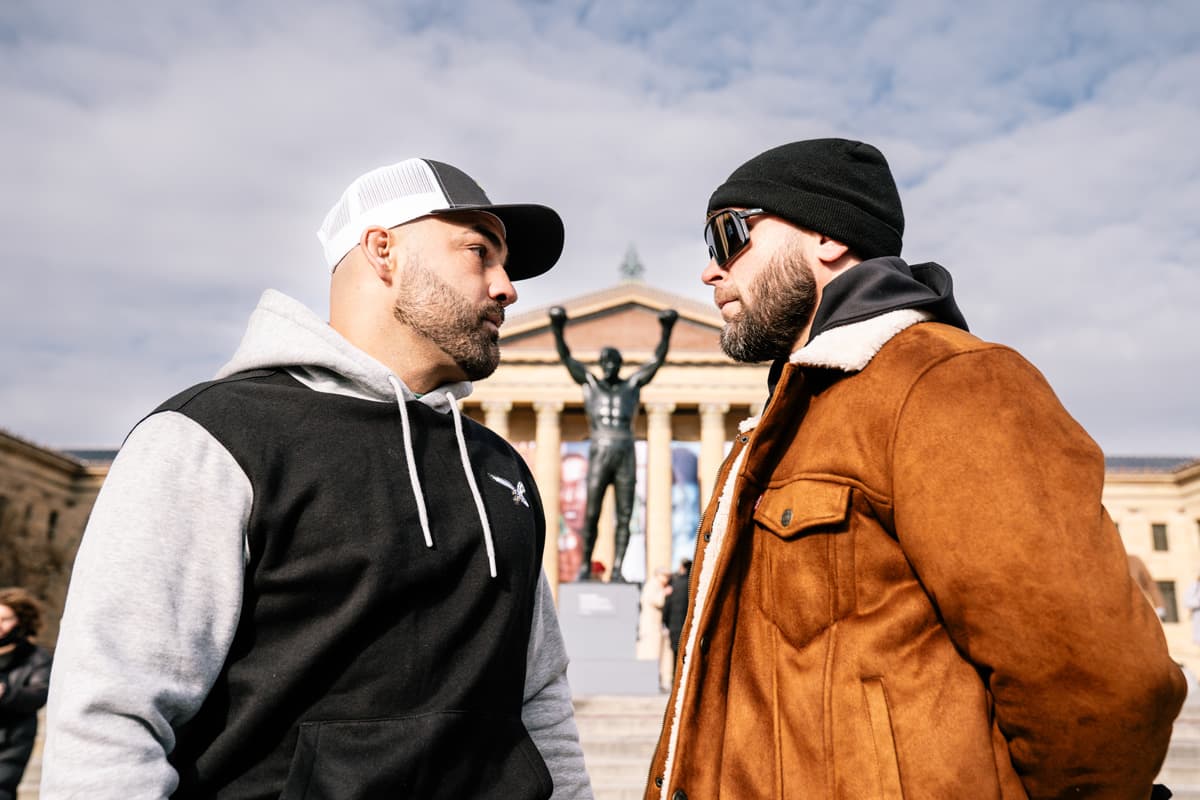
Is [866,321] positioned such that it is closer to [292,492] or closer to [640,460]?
[292,492]

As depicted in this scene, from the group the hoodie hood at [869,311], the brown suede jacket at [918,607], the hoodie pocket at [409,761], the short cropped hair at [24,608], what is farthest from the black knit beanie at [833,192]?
the short cropped hair at [24,608]

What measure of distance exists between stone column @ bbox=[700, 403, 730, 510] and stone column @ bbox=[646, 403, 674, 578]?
1.57 m

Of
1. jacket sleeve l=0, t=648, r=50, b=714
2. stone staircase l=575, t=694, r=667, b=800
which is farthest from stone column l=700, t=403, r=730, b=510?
jacket sleeve l=0, t=648, r=50, b=714

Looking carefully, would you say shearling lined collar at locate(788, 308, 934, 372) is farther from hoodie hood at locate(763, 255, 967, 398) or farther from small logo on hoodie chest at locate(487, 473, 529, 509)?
small logo on hoodie chest at locate(487, 473, 529, 509)

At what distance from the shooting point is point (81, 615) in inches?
66.5

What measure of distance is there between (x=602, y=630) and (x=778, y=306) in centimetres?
1140

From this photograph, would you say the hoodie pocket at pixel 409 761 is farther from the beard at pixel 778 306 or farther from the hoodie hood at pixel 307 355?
the beard at pixel 778 306

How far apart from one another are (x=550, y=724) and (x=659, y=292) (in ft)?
137

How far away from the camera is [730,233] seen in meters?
2.49

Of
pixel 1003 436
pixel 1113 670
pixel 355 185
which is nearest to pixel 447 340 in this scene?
pixel 355 185

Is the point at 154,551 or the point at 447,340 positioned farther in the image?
the point at 447,340

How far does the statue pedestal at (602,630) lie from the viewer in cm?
1309

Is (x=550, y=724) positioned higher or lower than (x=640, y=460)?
lower

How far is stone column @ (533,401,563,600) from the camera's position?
121 feet
